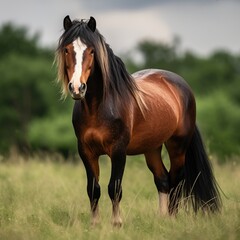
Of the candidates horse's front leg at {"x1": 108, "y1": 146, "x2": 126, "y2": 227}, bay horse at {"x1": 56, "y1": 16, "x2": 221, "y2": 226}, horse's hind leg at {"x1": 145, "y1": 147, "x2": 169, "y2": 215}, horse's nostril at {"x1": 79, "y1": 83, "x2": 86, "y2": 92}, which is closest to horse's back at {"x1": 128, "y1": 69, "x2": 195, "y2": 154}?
bay horse at {"x1": 56, "y1": 16, "x2": 221, "y2": 226}

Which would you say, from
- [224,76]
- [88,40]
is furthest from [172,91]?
[224,76]

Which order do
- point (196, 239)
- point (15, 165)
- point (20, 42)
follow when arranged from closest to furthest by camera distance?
point (196, 239) → point (15, 165) → point (20, 42)

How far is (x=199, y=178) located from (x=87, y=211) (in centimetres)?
152

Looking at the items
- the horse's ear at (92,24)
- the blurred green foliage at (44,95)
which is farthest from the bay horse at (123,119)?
the blurred green foliage at (44,95)

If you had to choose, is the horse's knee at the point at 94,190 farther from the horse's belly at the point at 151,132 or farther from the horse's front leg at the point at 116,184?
the horse's belly at the point at 151,132

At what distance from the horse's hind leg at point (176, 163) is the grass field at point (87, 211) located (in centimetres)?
31

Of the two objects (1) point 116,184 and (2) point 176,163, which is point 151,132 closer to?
(1) point 116,184

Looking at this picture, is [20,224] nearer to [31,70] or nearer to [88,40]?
[88,40]

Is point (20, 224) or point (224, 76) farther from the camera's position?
point (224, 76)

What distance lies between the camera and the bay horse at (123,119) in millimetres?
6496

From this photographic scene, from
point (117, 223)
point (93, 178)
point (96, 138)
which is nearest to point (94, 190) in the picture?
point (93, 178)

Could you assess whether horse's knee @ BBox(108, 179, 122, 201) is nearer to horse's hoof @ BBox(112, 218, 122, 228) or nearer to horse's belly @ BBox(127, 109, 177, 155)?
horse's hoof @ BBox(112, 218, 122, 228)

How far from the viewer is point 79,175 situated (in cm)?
1258

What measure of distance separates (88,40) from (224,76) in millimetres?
60363
